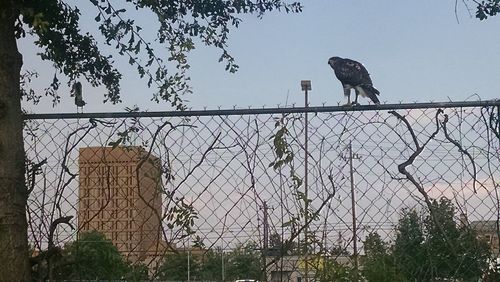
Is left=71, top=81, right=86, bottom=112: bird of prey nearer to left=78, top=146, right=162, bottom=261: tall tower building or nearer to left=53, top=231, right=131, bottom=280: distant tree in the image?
left=78, top=146, right=162, bottom=261: tall tower building

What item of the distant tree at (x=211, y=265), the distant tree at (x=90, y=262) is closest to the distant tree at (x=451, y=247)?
the distant tree at (x=211, y=265)

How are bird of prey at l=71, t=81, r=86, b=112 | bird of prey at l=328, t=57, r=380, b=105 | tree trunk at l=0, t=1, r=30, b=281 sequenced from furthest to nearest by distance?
bird of prey at l=328, t=57, r=380, b=105, bird of prey at l=71, t=81, r=86, b=112, tree trunk at l=0, t=1, r=30, b=281

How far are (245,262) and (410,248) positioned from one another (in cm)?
78

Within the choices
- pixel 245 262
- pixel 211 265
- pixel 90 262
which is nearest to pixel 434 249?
pixel 245 262

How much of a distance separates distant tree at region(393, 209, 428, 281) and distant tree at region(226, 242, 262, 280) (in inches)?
25.9

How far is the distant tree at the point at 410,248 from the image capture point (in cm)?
314

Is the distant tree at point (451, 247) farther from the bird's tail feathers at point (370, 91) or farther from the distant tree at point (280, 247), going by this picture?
the bird's tail feathers at point (370, 91)

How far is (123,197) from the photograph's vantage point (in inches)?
134

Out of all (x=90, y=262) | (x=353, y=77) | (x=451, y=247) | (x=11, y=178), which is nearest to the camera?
(x=11, y=178)

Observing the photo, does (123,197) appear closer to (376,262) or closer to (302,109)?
(302,109)

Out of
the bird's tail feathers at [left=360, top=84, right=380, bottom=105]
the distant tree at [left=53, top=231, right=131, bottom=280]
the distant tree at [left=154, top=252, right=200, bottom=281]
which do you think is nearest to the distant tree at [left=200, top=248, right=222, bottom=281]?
the distant tree at [left=154, top=252, right=200, bottom=281]

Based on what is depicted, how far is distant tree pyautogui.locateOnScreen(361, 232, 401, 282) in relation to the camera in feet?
10.4

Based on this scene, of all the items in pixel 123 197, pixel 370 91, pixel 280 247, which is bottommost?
pixel 280 247

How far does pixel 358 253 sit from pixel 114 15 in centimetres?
255
